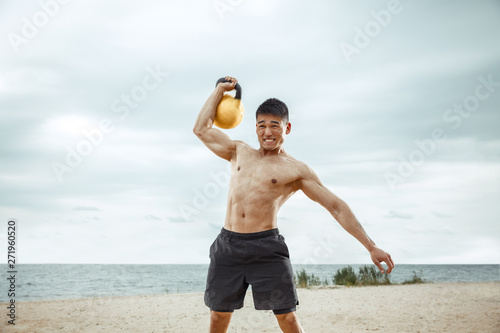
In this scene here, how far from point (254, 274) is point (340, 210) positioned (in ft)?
2.82

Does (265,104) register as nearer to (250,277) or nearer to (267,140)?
(267,140)

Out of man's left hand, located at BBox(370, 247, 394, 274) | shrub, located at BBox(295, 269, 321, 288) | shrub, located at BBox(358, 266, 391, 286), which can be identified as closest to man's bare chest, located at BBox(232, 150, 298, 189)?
man's left hand, located at BBox(370, 247, 394, 274)

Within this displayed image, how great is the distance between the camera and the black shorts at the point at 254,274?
3365mm

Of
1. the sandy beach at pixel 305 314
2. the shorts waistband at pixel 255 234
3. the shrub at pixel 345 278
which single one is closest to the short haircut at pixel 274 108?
the shorts waistband at pixel 255 234

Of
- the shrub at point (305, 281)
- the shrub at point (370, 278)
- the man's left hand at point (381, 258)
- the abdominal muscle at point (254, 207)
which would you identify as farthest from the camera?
the shrub at point (370, 278)

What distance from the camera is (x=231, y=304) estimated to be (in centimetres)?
343

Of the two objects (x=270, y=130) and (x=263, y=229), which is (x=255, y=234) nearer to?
(x=263, y=229)

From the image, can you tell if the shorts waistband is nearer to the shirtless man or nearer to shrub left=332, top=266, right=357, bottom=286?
the shirtless man

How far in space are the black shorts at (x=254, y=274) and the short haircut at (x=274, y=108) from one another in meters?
0.97

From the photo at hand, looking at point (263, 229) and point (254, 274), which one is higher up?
point (263, 229)

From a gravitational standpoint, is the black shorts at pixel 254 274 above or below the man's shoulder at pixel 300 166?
below

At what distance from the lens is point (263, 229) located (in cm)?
349

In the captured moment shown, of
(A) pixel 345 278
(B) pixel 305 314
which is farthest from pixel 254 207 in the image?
(A) pixel 345 278

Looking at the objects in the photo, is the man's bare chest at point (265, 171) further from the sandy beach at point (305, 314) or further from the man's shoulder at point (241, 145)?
the sandy beach at point (305, 314)
